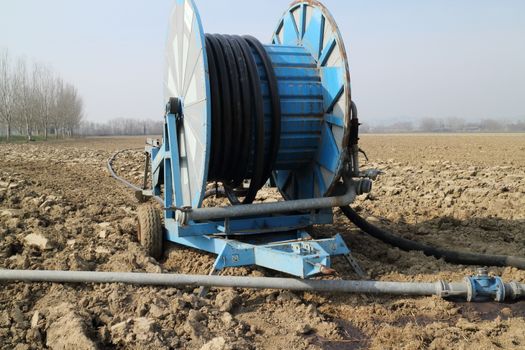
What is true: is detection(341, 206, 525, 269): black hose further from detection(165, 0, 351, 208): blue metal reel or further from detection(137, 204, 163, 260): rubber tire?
detection(137, 204, 163, 260): rubber tire

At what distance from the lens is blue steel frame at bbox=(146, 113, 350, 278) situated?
429 cm

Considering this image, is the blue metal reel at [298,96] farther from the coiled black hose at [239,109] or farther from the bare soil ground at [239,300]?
the bare soil ground at [239,300]

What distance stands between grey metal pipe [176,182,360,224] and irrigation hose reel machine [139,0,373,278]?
1cm

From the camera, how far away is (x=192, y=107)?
4875mm

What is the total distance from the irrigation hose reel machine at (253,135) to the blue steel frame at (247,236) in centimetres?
1

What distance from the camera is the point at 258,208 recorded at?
482 cm

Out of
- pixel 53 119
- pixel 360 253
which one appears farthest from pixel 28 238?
pixel 53 119

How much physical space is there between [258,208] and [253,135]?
768 mm

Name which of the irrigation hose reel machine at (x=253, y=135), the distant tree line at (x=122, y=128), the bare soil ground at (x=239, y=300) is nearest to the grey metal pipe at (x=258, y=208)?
the irrigation hose reel machine at (x=253, y=135)

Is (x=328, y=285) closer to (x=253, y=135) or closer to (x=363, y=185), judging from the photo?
(x=363, y=185)

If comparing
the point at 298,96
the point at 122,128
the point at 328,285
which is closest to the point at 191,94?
the point at 298,96

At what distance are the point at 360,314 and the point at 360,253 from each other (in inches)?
68.1

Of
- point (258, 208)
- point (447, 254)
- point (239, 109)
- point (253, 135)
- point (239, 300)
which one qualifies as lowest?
point (239, 300)

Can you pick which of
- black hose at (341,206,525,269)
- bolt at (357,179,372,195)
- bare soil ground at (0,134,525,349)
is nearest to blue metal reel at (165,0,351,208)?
bolt at (357,179,372,195)
